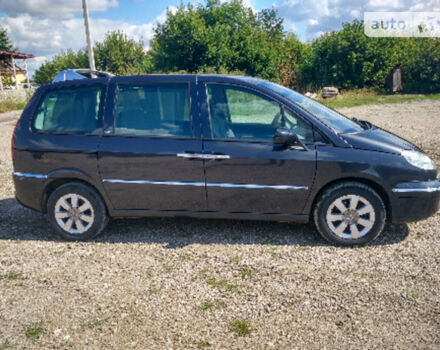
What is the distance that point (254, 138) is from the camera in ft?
14.4

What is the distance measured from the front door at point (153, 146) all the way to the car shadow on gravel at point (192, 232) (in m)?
0.44

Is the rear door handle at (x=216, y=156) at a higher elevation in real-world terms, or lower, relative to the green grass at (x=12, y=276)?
higher

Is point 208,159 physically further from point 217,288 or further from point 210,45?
point 210,45

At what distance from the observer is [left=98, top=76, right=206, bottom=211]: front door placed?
4480mm

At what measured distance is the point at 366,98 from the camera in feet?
72.4

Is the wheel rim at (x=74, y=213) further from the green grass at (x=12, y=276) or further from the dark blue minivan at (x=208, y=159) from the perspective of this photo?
the green grass at (x=12, y=276)

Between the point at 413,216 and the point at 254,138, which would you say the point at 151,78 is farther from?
the point at 413,216

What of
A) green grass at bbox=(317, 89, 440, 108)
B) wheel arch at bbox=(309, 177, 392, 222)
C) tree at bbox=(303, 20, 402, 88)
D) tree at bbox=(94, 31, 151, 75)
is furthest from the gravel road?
tree at bbox=(94, 31, 151, 75)

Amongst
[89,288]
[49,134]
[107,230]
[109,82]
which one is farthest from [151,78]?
[89,288]

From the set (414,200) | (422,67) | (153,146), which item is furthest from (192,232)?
(422,67)

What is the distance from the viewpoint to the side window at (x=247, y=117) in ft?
14.5

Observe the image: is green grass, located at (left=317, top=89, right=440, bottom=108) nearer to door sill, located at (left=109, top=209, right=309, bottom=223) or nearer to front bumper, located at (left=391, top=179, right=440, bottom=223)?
front bumper, located at (left=391, top=179, right=440, bottom=223)

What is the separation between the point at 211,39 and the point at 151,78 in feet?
83.3

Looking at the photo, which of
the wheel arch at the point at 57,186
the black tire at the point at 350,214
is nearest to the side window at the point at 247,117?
the black tire at the point at 350,214
